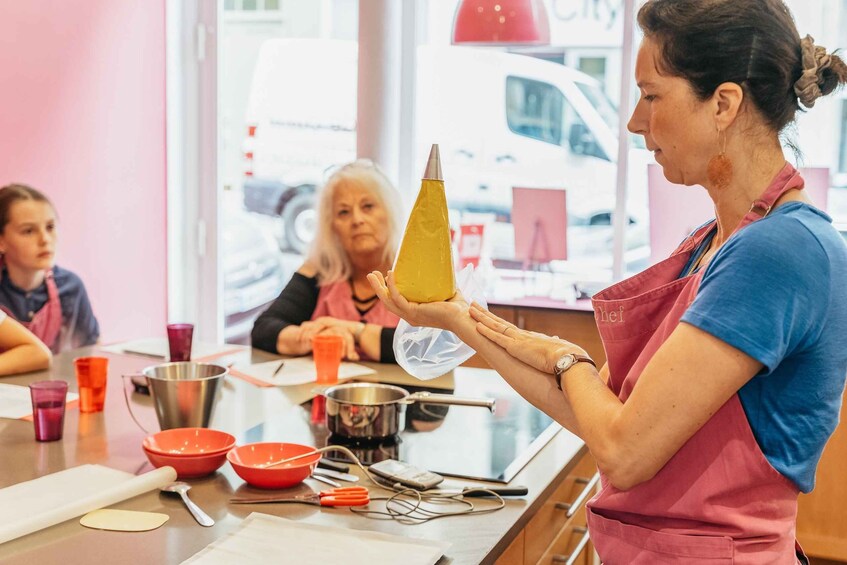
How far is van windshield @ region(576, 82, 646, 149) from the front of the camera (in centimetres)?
404

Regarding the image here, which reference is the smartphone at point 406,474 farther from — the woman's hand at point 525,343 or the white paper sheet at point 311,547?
the woman's hand at point 525,343

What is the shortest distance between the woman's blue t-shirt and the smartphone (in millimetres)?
590

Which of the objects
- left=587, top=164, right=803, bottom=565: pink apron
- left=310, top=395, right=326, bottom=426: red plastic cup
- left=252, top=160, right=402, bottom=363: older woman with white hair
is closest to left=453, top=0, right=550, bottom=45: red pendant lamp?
left=252, top=160, right=402, bottom=363: older woman with white hair

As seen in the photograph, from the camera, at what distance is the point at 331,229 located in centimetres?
325

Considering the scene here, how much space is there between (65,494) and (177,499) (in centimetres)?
17

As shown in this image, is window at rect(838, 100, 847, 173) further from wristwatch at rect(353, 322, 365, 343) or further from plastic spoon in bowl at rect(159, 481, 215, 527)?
plastic spoon in bowl at rect(159, 481, 215, 527)

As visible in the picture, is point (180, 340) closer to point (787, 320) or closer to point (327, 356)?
point (327, 356)

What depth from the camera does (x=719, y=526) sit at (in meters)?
1.27

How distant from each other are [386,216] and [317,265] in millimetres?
285

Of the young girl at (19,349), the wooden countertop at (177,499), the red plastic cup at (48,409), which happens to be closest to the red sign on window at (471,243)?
the wooden countertop at (177,499)

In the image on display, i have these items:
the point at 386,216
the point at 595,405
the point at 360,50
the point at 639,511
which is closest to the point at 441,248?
the point at 595,405

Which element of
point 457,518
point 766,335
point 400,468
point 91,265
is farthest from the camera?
point 91,265

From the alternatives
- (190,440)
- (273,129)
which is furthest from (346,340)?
(273,129)

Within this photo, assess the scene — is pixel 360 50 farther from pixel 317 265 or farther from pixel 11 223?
pixel 11 223
